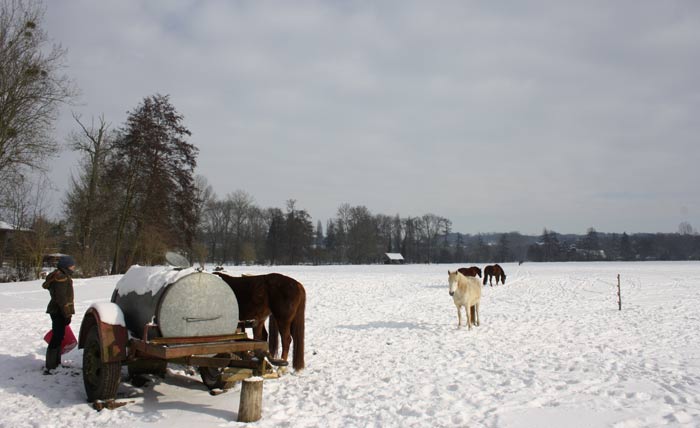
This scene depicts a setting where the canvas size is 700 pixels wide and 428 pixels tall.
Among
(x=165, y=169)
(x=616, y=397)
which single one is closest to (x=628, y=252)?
(x=165, y=169)

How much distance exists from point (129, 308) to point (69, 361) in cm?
265

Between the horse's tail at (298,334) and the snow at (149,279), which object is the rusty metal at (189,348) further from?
the horse's tail at (298,334)

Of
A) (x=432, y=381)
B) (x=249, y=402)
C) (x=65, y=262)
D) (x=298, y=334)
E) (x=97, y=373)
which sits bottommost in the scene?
(x=432, y=381)

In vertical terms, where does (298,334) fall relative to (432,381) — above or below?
above

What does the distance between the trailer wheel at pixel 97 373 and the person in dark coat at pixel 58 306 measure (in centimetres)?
103

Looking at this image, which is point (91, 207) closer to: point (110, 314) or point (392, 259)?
point (110, 314)

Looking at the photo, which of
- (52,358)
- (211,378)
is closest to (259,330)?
(211,378)

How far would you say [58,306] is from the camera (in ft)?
22.1

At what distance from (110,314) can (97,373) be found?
2.60 ft

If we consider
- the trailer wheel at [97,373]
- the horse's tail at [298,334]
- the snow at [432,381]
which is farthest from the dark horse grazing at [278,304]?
the trailer wheel at [97,373]

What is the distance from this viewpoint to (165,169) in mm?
31781

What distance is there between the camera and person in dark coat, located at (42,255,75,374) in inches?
265

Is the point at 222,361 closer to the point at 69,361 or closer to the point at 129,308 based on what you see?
the point at 129,308

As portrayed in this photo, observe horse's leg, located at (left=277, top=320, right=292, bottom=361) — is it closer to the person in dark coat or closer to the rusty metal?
the rusty metal
